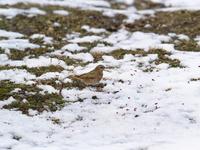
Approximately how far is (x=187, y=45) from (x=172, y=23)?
311 centimetres

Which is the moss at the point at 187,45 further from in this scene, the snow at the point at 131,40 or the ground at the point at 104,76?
the snow at the point at 131,40

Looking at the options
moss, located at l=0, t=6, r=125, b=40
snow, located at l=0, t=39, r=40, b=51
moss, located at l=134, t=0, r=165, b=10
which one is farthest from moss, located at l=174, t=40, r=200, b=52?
moss, located at l=134, t=0, r=165, b=10

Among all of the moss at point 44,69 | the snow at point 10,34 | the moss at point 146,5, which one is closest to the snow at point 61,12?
the snow at point 10,34

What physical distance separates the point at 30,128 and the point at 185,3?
1339 centimetres

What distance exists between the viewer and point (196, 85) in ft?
42.0

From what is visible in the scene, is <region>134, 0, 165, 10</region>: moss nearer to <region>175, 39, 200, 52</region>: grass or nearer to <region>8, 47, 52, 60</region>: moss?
<region>175, 39, 200, 52</region>: grass

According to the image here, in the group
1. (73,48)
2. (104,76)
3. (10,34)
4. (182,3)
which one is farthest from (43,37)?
(182,3)

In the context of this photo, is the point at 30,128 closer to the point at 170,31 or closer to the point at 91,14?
the point at 170,31

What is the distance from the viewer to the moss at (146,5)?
23.3 metres

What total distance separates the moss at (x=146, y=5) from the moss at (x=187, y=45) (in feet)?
19.9

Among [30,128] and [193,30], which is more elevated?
[193,30]

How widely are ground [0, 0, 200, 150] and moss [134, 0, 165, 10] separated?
2.62 feet

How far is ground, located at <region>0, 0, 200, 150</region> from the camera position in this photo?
1071 centimetres

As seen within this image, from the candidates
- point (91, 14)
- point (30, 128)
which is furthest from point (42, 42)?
point (30, 128)
